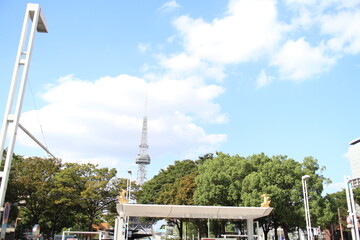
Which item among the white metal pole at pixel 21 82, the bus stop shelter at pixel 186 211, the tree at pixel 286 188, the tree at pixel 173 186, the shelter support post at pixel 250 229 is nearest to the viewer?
the white metal pole at pixel 21 82

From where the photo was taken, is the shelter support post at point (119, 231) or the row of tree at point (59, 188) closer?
the shelter support post at point (119, 231)

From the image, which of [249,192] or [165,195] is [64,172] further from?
[249,192]

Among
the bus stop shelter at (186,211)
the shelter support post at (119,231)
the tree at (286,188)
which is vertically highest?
the tree at (286,188)

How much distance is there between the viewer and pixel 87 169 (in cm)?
3656

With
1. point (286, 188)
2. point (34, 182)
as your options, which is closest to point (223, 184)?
point (286, 188)

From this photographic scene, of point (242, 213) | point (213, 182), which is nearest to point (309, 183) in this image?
point (213, 182)

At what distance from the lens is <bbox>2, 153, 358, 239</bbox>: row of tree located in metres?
29.5

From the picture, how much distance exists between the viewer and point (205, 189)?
104 feet

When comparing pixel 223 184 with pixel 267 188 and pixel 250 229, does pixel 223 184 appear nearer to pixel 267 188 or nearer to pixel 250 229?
pixel 267 188

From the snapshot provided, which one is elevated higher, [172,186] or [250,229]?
[172,186]

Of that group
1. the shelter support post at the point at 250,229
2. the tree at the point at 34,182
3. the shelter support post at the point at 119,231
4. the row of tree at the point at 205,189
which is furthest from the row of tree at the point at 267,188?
the tree at the point at 34,182

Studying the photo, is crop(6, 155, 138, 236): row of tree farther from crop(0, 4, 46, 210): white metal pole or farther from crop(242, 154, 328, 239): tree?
crop(0, 4, 46, 210): white metal pole

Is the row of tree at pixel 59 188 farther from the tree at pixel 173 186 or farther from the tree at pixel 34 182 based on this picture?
the tree at pixel 173 186

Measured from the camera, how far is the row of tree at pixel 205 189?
29.5 m
